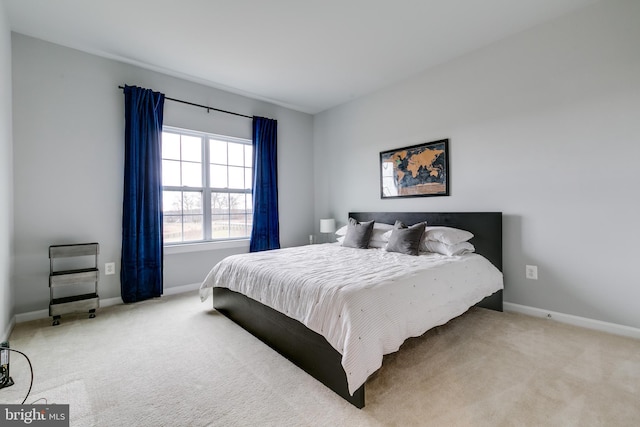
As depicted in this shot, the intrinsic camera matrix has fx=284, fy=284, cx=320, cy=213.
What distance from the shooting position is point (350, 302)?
5.41ft

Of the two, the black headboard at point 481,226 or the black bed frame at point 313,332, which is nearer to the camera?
the black bed frame at point 313,332

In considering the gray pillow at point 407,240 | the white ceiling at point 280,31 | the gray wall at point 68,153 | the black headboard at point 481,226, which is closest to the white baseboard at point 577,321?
the black headboard at point 481,226

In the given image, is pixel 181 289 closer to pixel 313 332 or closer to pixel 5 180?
pixel 5 180

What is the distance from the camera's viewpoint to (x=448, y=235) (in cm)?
293

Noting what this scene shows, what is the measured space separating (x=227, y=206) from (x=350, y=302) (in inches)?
121

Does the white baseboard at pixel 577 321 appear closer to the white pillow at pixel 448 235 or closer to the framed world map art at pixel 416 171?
the white pillow at pixel 448 235

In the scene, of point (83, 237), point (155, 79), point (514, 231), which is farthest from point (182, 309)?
point (514, 231)

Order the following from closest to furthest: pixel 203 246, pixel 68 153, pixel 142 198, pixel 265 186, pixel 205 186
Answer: pixel 68 153
pixel 142 198
pixel 203 246
pixel 205 186
pixel 265 186

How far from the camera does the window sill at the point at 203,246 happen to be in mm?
3614

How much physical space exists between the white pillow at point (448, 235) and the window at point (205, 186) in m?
2.65

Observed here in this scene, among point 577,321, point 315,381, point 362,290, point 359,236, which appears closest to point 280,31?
point 359,236

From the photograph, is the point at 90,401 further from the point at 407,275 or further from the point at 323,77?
the point at 323,77

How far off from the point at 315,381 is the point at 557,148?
290cm

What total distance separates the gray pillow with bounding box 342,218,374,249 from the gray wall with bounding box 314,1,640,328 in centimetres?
80
